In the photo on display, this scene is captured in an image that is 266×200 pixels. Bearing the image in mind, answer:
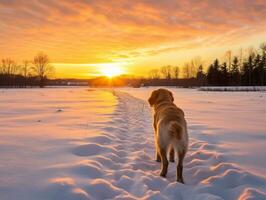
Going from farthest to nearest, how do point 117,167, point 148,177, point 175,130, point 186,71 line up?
point 186,71
point 117,167
point 148,177
point 175,130

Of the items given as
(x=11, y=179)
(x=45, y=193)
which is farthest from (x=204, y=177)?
(x=11, y=179)

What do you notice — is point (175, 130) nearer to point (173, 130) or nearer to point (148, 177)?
point (173, 130)

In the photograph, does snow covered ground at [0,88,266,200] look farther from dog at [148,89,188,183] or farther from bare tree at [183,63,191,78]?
bare tree at [183,63,191,78]

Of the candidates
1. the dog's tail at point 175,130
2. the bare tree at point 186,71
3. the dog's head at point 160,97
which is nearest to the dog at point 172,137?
the dog's tail at point 175,130

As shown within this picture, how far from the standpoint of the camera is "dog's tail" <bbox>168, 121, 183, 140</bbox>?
4766mm

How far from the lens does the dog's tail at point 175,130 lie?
4.77m

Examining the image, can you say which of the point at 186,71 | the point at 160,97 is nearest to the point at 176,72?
the point at 186,71

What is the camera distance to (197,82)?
122m

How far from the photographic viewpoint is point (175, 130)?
478 centimetres

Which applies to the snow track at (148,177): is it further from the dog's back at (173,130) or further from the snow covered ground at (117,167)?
the dog's back at (173,130)

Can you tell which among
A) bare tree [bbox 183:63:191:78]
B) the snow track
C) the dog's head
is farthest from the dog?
bare tree [bbox 183:63:191:78]

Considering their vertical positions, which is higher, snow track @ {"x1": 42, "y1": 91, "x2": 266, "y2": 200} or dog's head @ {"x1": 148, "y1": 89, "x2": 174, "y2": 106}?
dog's head @ {"x1": 148, "y1": 89, "x2": 174, "y2": 106}

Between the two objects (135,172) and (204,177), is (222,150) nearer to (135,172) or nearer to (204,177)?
(204,177)

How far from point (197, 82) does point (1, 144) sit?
11920 centimetres
